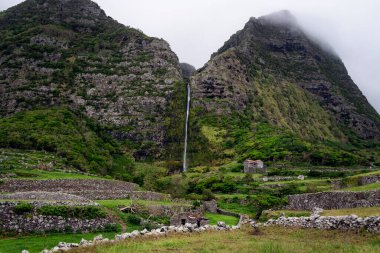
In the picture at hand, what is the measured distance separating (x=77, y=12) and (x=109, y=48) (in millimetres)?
34267

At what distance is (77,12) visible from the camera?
572 ft

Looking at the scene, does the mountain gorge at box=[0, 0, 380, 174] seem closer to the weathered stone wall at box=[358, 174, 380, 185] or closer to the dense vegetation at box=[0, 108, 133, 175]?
the dense vegetation at box=[0, 108, 133, 175]

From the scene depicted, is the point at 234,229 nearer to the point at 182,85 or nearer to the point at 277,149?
the point at 277,149

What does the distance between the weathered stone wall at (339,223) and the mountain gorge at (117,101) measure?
2253 inches

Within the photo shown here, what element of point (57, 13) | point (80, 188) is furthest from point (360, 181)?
point (57, 13)

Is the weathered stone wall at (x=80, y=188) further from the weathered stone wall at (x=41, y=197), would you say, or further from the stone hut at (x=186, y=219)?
the stone hut at (x=186, y=219)

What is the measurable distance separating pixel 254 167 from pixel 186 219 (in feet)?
172

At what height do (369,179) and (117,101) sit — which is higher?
(117,101)

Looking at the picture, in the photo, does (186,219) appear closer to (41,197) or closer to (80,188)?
(41,197)

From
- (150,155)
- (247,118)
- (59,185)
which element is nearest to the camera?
(59,185)

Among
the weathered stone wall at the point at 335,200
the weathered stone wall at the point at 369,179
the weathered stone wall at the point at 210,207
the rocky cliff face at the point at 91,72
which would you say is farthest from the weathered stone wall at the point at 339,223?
the rocky cliff face at the point at 91,72

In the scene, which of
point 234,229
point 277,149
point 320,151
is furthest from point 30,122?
point 234,229

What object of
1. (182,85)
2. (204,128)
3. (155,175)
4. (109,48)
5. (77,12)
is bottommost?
(155,175)

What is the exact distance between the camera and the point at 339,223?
26.1 metres
